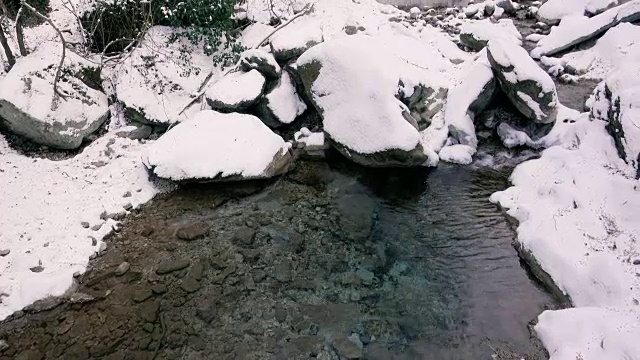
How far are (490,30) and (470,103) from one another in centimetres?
344

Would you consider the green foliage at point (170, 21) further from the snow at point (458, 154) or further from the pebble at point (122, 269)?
the pebble at point (122, 269)

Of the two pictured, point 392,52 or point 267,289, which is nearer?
point 267,289

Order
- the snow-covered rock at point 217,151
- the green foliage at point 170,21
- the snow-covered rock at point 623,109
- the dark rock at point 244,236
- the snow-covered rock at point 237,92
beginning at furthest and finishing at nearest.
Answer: the green foliage at point 170,21 < the snow-covered rock at point 237,92 < the snow-covered rock at point 217,151 < the snow-covered rock at point 623,109 < the dark rock at point 244,236

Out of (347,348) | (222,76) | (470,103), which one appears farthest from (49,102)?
(470,103)

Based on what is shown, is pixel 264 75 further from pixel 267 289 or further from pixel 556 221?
pixel 556 221

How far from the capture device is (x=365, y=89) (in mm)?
8898

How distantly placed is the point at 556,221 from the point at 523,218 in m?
0.52

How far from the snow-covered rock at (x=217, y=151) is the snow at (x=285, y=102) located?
72cm

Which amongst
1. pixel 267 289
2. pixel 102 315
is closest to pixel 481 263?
pixel 267 289

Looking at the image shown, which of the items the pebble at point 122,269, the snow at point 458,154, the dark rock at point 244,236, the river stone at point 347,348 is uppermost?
the snow at point 458,154

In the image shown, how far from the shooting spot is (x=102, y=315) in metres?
6.29

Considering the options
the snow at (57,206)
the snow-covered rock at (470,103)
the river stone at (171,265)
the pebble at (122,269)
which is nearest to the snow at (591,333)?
Answer: the snow-covered rock at (470,103)

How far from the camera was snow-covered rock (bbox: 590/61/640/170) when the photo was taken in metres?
7.57

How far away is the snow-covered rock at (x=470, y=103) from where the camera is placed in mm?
9156
